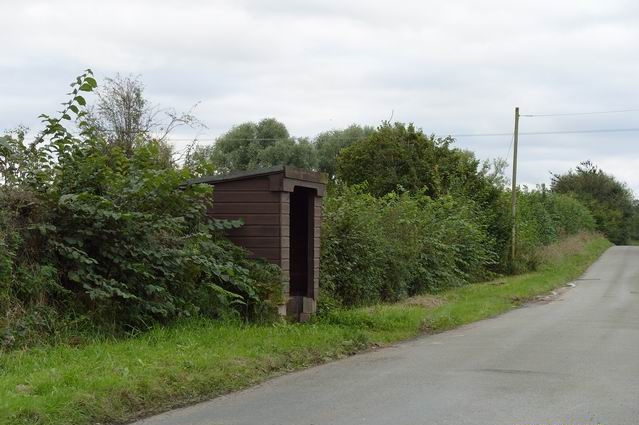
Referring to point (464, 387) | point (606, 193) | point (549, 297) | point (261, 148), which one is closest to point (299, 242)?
point (464, 387)

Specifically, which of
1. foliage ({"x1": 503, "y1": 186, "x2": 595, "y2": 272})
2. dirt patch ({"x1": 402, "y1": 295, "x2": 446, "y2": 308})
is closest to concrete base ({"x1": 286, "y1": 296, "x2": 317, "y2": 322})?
dirt patch ({"x1": 402, "y1": 295, "x2": 446, "y2": 308})

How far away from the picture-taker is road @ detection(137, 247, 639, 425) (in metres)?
6.90

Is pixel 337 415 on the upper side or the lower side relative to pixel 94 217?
lower

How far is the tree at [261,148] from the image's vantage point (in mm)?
53438

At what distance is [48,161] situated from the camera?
10.8 m

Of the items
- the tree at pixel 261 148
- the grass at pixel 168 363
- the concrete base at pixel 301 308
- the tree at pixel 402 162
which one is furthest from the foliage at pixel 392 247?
the tree at pixel 261 148

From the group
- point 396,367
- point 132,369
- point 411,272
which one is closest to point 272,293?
point 396,367

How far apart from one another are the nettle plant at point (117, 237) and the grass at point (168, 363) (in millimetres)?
624

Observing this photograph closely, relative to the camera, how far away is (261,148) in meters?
55.4

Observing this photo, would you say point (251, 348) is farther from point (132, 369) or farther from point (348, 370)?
point (132, 369)

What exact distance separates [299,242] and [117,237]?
17.4 ft

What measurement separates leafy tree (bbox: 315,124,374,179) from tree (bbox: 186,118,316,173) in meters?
1.09

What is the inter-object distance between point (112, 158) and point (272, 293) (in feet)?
11.3

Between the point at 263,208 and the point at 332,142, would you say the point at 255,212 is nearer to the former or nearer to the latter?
the point at 263,208
